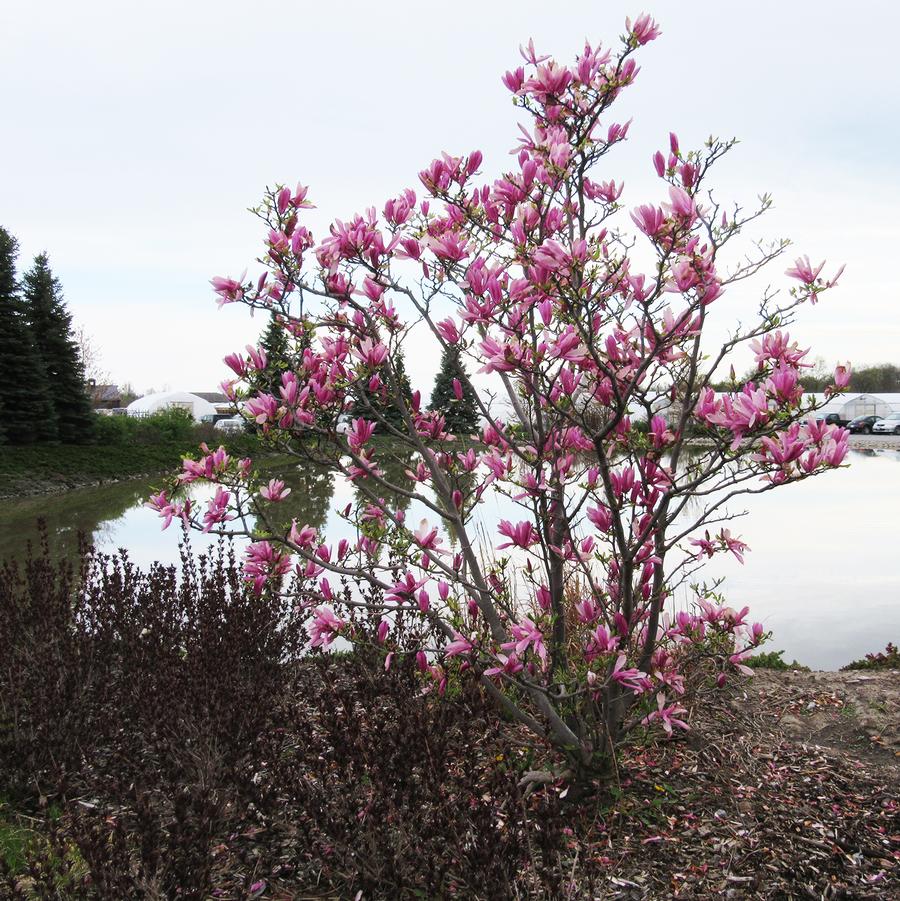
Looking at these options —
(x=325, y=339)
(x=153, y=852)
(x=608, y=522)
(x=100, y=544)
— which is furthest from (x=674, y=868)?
(x=100, y=544)

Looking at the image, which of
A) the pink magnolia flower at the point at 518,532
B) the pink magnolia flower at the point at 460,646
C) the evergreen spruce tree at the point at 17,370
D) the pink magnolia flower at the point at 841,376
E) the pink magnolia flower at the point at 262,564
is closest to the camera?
the pink magnolia flower at the point at 460,646

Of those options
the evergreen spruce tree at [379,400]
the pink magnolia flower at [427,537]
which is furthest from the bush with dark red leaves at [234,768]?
the evergreen spruce tree at [379,400]

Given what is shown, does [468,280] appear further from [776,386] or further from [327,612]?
[327,612]

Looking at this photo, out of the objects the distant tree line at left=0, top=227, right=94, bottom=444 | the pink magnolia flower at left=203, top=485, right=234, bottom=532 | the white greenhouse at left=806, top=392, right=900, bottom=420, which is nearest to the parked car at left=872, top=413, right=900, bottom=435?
the white greenhouse at left=806, top=392, right=900, bottom=420

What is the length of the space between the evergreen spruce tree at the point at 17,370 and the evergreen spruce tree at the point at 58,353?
1.47 metres

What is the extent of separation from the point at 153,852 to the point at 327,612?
3.58 feet

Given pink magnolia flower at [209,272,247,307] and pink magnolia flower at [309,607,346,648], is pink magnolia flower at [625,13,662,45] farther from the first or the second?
pink magnolia flower at [309,607,346,648]

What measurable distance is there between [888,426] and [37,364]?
45245mm

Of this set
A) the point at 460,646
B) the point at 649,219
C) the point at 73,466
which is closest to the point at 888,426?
the point at 73,466

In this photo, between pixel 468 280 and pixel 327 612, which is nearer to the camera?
pixel 468 280

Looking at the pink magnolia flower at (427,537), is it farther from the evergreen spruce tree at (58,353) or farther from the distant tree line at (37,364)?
→ the evergreen spruce tree at (58,353)

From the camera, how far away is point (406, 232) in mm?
3229

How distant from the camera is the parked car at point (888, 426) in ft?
154

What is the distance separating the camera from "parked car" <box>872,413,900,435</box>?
46.9 meters
